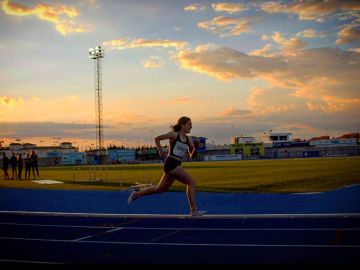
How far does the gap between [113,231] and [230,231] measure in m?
2.25

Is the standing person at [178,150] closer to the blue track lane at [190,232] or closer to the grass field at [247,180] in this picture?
the blue track lane at [190,232]

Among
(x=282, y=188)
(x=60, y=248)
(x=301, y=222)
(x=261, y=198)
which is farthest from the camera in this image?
(x=282, y=188)

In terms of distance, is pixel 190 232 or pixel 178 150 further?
pixel 178 150

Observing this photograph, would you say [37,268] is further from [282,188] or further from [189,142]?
[282,188]

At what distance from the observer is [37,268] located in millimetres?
5559

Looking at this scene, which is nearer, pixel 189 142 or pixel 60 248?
pixel 60 248

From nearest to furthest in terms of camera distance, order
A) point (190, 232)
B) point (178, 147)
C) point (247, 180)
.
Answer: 1. point (190, 232)
2. point (178, 147)
3. point (247, 180)

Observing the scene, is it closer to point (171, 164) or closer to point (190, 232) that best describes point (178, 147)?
point (171, 164)

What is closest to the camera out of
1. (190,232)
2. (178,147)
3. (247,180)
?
(190,232)

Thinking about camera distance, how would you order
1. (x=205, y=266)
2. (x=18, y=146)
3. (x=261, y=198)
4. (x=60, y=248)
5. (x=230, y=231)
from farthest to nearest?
1. (x=18, y=146)
2. (x=261, y=198)
3. (x=230, y=231)
4. (x=60, y=248)
5. (x=205, y=266)

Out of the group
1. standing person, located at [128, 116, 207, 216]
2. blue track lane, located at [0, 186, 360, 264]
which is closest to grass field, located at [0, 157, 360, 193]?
blue track lane, located at [0, 186, 360, 264]

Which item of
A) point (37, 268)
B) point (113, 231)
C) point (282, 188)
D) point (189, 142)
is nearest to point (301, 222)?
point (189, 142)

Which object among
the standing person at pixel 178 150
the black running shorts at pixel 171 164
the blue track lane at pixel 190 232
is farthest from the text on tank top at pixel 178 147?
the blue track lane at pixel 190 232

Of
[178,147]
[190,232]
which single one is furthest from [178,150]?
[190,232]
